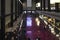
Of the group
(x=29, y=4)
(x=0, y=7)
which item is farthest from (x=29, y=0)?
(x=0, y=7)

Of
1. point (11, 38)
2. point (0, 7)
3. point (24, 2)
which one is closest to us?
point (11, 38)

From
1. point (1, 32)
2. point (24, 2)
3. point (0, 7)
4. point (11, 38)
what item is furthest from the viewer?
point (24, 2)

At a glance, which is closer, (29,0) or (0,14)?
(0,14)

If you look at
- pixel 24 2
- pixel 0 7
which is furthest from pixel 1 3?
pixel 24 2

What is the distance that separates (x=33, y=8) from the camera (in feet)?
132

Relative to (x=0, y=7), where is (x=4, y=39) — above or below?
below

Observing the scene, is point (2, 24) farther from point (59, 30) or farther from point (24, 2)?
point (24, 2)

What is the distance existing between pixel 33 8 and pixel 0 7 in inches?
1404

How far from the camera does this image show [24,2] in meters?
39.4

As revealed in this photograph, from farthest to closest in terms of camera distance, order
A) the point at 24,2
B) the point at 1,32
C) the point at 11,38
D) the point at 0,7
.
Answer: the point at 24,2, the point at 0,7, the point at 1,32, the point at 11,38

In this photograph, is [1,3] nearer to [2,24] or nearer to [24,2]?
[2,24]

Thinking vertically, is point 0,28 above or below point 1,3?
below

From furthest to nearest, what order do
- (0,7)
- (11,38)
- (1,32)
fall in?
(0,7) → (1,32) → (11,38)

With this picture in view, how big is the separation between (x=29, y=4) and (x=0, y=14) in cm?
3536
